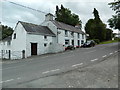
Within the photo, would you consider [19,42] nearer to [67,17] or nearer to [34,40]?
[34,40]

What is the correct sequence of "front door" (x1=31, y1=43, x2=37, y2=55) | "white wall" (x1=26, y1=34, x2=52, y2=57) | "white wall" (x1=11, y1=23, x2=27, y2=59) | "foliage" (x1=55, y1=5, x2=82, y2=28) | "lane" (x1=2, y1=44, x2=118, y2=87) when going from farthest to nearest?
1. "foliage" (x1=55, y1=5, x2=82, y2=28)
2. "front door" (x1=31, y1=43, x2=37, y2=55)
3. "white wall" (x1=26, y1=34, x2=52, y2=57)
4. "white wall" (x1=11, y1=23, x2=27, y2=59)
5. "lane" (x1=2, y1=44, x2=118, y2=87)

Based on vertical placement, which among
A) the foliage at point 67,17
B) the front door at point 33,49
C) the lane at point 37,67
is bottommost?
the lane at point 37,67

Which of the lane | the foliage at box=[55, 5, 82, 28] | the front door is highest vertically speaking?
the foliage at box=[55, 5, 82, 28]

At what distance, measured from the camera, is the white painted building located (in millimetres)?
23141

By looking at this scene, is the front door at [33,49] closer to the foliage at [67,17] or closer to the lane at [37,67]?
the lane at [37,67]

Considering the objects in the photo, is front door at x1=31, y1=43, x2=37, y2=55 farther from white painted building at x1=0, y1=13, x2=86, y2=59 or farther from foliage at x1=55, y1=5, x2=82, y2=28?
foliage at x1=55, y1=5, x2=82, y2=28

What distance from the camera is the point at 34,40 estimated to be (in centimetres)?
2427

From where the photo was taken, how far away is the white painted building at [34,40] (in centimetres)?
2314

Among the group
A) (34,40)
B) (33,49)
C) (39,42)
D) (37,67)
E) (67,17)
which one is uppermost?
(67,17)

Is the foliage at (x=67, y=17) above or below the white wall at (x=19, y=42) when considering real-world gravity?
above

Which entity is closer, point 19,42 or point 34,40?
point 34,40

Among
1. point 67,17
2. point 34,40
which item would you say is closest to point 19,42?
point 34,40

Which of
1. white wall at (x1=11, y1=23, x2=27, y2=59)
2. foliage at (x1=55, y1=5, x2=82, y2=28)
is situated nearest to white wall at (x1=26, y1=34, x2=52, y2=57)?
white wall at (x1=11, y1=23, x2=27, y2=59)

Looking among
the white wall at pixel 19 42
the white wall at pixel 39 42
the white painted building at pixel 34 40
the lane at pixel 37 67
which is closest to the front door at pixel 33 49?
the white painted building at pixel 34 40
